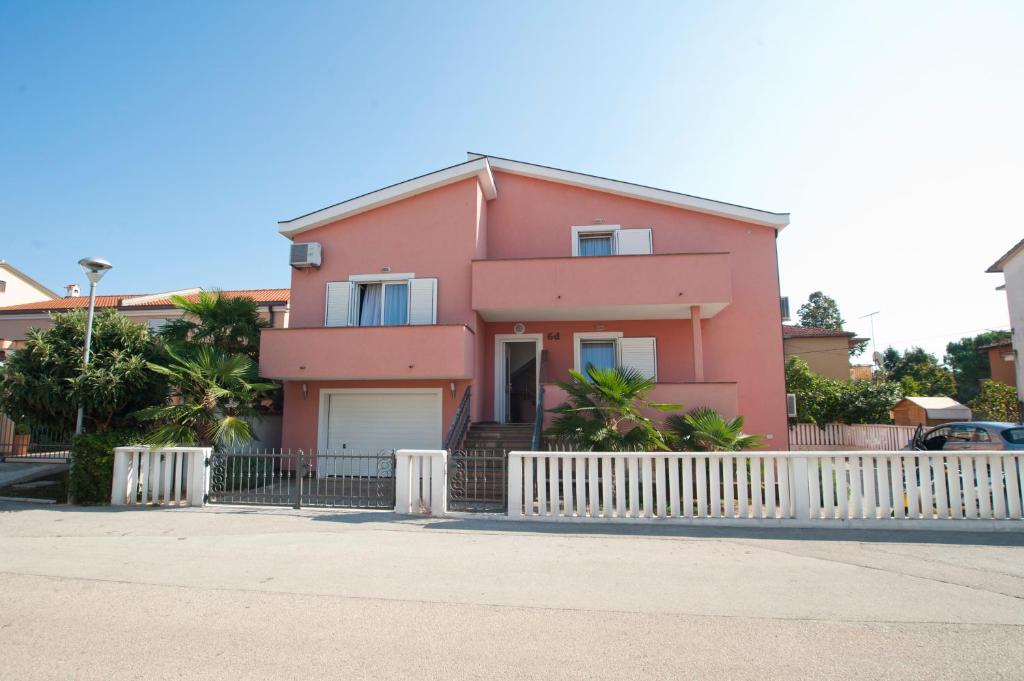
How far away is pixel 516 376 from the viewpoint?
1622cm

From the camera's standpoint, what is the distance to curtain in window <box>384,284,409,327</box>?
1442 centimetres

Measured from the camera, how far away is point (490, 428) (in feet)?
42.8

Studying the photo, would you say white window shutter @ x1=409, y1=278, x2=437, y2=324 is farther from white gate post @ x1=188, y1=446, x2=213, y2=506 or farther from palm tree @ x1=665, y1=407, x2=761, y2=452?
palm tree @ x1=665, y1=407, x2=761, y2=452

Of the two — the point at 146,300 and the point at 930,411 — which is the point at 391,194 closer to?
the point at 146,300

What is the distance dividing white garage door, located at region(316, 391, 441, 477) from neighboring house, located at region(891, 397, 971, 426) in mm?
20912

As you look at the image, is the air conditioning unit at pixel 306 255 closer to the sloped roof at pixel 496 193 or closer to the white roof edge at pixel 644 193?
the sloped roof at pixel 496 193

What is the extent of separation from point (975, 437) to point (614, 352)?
7649 millimetres

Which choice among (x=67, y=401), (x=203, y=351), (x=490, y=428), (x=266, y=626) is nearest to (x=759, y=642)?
(x=266, y=626)

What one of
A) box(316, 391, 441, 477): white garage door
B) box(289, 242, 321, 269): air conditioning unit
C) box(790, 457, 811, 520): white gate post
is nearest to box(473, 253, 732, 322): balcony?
box(316, 391, 441, 477): white garage door

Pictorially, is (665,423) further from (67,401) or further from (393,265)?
(67,401)

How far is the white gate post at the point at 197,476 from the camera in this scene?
9.54 meters

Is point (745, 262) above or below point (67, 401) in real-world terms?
above

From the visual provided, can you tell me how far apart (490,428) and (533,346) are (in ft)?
12.8

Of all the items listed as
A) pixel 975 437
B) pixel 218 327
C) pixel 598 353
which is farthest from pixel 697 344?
pixel 218 327
